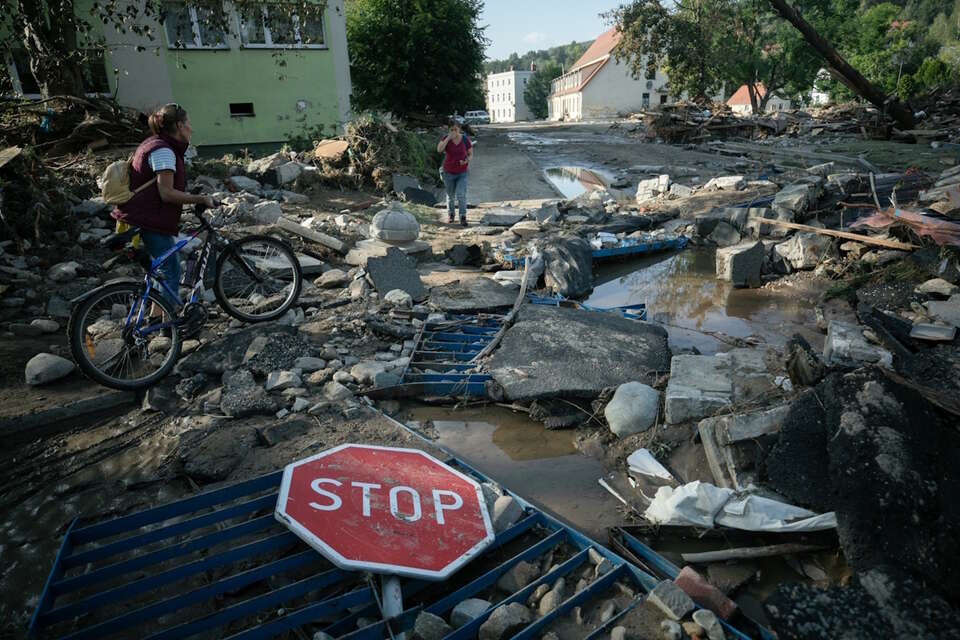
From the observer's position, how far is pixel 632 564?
8.02 feet

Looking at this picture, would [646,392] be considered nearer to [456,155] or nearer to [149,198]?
[149,198]

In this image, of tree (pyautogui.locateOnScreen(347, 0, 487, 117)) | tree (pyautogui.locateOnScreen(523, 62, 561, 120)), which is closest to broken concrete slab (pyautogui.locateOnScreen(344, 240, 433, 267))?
tree (pyautogui.locateOnScreen(347, 0, 487, 117))

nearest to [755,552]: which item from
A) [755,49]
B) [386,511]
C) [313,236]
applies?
[386,511]

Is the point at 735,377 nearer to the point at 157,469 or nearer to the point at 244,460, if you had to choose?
the point at 244,460

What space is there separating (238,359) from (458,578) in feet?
9.03

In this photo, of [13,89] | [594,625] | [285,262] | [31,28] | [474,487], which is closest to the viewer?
[594,625]

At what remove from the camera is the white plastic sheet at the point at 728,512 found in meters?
2.58

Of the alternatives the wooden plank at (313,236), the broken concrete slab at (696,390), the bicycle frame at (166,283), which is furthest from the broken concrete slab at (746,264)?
the bicycle frame at (166,283)

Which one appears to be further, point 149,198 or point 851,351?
point 149,198

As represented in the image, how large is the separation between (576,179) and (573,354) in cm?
1328

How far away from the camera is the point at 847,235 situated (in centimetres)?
681

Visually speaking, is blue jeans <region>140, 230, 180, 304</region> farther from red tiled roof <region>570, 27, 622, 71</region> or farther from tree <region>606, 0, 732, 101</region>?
red tiled roof <region>570, 27, 622, 71</region>

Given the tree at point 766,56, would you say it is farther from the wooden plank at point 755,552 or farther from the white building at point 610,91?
the wooden plank at point 755,552

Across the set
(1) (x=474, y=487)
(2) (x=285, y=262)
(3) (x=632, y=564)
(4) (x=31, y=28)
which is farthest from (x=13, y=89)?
(3) (x=632, y=564)
